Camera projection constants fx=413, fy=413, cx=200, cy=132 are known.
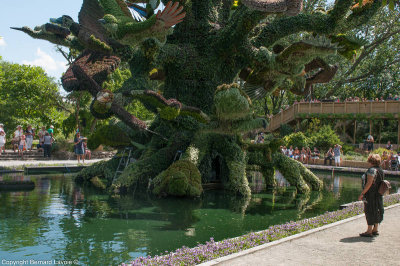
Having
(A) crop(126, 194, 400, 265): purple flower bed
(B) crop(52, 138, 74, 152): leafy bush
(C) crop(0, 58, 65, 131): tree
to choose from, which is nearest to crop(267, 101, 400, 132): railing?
(B) crop(52, 138, 74, 152): leafy bush

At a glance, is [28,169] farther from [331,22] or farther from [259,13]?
[331,22]

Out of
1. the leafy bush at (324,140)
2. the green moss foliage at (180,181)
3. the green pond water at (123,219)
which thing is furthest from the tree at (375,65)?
the green moss foliage at (180,181)

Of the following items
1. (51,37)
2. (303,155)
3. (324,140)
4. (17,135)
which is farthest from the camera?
(324,140)

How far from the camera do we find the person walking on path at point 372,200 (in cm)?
679

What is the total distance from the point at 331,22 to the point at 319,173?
11205mm

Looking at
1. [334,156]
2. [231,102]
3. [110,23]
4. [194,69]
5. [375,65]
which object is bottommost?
[334,156]

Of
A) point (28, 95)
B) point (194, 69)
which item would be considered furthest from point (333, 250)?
point (28, 95)

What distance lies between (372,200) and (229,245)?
9.01ft

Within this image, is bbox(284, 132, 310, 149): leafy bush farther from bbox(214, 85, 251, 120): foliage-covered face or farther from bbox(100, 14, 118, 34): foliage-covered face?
bbox(100, 14, 118, 34): foliage-covered face

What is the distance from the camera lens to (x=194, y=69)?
47.1 feet

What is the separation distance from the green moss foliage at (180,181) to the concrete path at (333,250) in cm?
515

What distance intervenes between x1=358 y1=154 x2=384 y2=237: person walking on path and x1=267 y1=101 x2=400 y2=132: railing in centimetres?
2607

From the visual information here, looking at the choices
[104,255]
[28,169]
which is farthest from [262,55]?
[28,169]

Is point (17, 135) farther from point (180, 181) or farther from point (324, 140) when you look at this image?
point (324, 140)
